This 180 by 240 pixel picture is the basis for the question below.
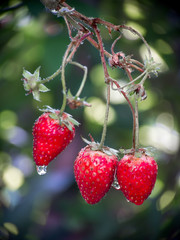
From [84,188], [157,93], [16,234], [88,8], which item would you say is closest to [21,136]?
[16,234]

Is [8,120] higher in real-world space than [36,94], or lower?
lower

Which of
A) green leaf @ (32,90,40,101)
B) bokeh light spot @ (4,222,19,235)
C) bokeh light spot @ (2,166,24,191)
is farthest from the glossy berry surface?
bokeh light spot @ (2,166,24,191)

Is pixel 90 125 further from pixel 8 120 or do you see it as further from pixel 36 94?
pixel 36 94

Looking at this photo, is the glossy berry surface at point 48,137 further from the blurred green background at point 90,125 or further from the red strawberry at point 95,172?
the blurred green background at point 90,125

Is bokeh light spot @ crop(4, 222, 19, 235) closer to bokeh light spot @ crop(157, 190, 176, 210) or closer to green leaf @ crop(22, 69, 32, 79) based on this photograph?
bokeh light spot @ crop(157, 190, 176, 210)

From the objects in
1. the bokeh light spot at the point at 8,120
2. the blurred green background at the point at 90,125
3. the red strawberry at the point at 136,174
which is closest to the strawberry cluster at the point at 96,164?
the red strawberry at the point at 136,174

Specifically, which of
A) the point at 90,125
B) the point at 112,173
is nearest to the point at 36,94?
the point at 112,173

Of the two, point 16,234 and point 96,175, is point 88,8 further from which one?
point 16,234
